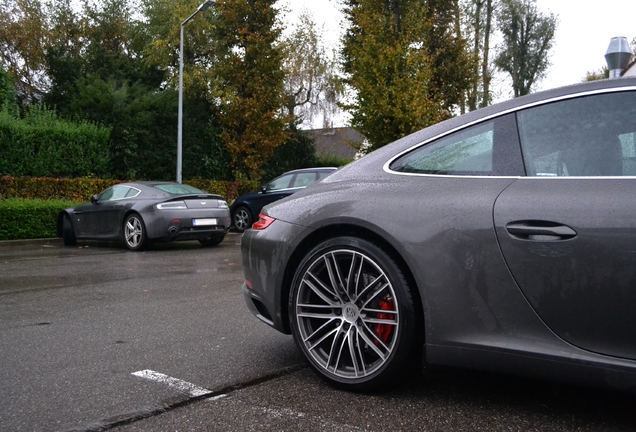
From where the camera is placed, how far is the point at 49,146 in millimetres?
18141

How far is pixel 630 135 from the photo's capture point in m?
2.73

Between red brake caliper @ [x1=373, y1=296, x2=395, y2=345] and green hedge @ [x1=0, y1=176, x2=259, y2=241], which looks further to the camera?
green hedge @ [x1=0, y1=176, x2=259, y2=241]

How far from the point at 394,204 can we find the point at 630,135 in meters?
1.09

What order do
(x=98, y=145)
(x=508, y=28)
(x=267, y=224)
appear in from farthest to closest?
(x=508, y=28)
(x=98, y=145)
(x=267, y=224)

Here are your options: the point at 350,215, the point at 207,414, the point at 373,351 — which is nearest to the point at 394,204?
the point at 350,215

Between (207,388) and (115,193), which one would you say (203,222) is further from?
(207,388)

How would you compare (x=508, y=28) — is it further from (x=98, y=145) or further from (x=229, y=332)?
(x=229, y=332)

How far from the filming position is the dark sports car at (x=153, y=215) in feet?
36.5

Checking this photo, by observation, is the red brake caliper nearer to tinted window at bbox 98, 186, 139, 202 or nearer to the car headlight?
the car headlight

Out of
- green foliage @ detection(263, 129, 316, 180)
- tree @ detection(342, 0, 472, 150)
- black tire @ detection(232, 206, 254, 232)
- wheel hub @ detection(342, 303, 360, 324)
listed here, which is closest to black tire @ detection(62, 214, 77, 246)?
black tire @ detection(232, 206, 254, 232)

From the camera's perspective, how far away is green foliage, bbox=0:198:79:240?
45.2 feet

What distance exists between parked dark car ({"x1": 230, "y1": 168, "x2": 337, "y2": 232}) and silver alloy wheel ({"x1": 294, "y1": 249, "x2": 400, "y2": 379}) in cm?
1186

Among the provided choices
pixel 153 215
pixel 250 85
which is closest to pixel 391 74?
pixel 250 85

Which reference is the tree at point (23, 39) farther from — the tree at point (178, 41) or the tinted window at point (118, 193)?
the tinted window at point (118, 193)
